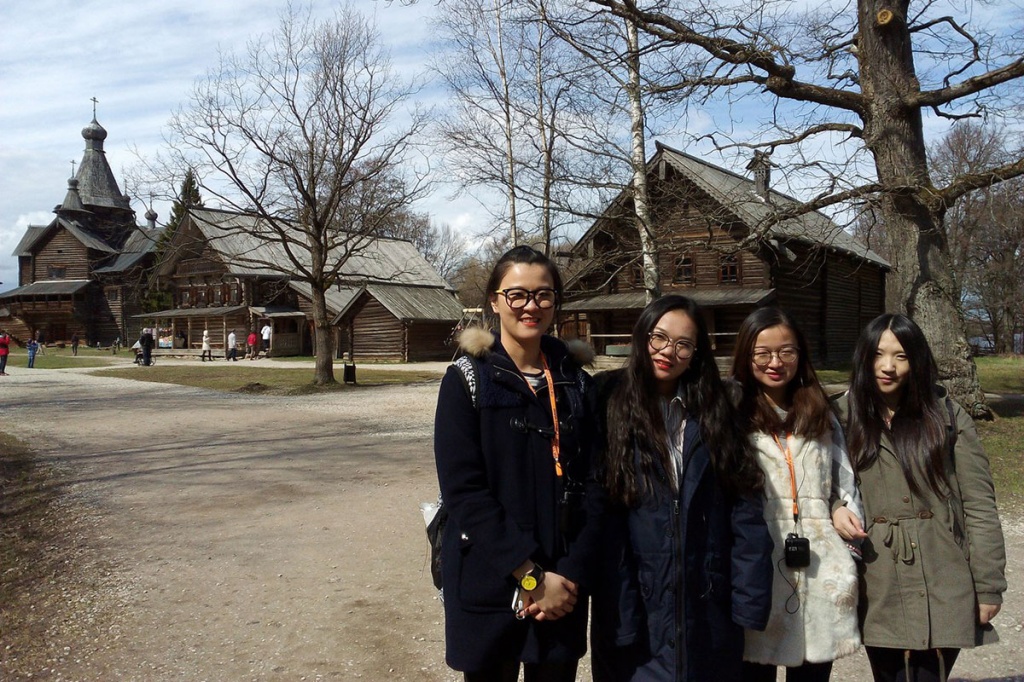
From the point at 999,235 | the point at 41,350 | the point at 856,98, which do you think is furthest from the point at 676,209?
the point at 41,350

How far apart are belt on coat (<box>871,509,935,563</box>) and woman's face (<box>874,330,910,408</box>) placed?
45 cm

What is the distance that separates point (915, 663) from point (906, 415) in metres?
0.93

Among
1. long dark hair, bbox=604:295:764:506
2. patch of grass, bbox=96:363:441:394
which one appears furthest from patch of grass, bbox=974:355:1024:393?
long dark hair, bbox=604:295:764:506

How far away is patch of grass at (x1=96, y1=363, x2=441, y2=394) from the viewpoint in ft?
70.2

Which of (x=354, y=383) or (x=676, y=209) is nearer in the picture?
(x=676, y=209)

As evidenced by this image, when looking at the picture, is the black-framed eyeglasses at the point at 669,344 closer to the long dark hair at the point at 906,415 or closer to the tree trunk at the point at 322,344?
the long dark hair at the point at 906,415

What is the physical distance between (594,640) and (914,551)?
1.23m

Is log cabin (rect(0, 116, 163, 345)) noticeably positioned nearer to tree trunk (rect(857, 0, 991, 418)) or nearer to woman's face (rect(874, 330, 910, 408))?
tree trunk (rect(857, 0, 991, 418))

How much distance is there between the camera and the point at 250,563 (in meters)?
6.00

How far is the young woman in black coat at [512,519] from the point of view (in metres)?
2.48

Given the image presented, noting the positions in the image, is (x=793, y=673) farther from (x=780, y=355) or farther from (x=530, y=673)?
(x=780, y=355)

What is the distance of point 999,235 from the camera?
39.0 metres

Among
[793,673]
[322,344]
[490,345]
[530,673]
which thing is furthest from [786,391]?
[322,344]

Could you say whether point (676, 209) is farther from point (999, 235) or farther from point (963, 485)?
point (999, 235)
